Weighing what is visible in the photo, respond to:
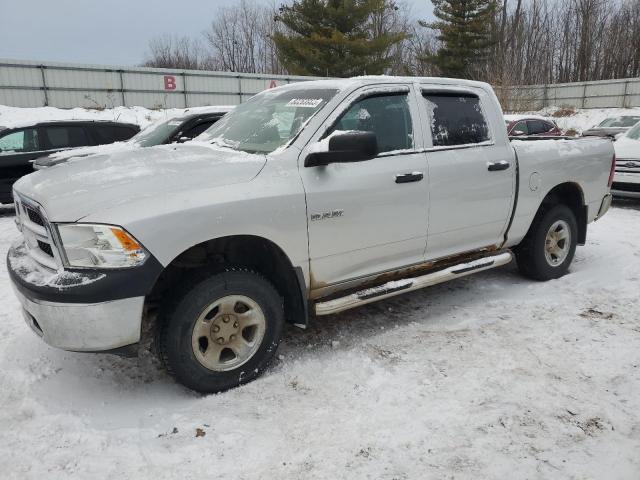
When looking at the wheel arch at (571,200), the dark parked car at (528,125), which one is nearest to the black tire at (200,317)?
the wheel arch at (571,200)

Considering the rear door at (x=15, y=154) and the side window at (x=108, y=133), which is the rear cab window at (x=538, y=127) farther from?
the rear door at (x=15, y=154)

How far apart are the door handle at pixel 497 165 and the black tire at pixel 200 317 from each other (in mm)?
2169

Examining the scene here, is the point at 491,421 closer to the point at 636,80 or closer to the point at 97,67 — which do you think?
the point at 97,67

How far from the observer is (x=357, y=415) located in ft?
9.46

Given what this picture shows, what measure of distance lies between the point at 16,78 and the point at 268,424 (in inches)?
943

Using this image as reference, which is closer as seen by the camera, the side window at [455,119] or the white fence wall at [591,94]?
the side window at [455,119]

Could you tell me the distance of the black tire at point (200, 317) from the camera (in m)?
2.87

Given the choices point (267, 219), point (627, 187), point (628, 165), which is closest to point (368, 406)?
point (267, 219)

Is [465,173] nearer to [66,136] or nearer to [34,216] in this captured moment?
[34,216]

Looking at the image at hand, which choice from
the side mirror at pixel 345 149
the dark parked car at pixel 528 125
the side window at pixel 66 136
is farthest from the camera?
the dark parked car at pixel 528 125

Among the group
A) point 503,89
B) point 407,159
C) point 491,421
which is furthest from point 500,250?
point 503,89

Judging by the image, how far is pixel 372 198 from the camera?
349 centimetres

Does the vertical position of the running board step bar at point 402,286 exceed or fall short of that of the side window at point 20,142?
it falls short

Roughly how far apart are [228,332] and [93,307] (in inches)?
32.4
